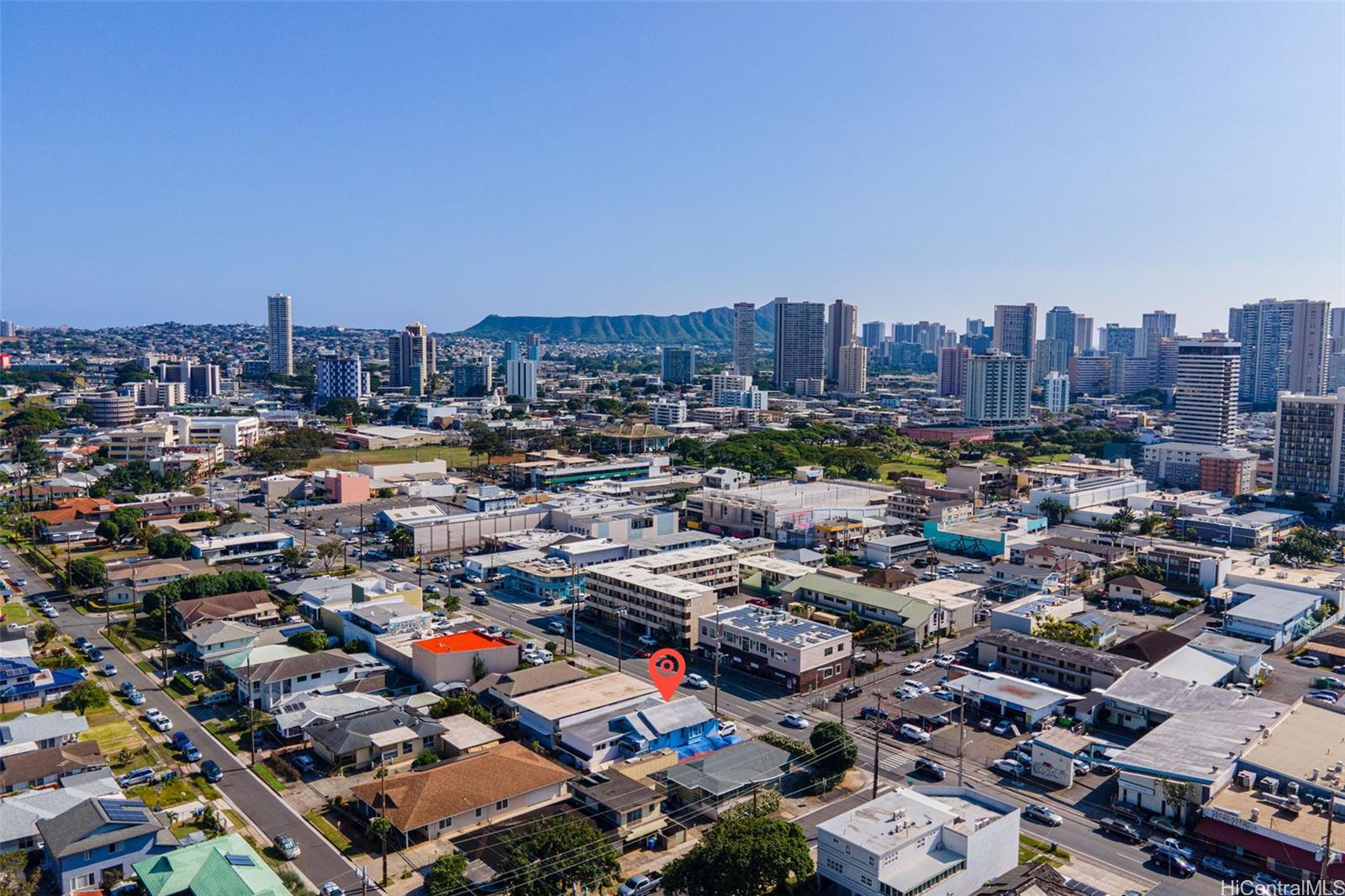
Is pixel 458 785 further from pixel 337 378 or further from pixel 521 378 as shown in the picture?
pixel 521 378

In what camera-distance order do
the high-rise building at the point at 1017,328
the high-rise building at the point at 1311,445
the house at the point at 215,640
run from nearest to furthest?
1. the house at the point at 215,640
2. the high-rise building at the point at 1311,445
3. the high-rise building at the point at 1017,328

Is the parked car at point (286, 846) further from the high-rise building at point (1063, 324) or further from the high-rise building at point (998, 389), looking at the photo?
the high-rise building at point (1063, 324)

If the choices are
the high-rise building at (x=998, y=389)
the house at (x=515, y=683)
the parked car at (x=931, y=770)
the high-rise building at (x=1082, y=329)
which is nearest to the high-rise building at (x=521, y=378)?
the high-rise building at (x=998, y=389)

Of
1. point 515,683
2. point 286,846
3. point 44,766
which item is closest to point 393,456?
point 515,683

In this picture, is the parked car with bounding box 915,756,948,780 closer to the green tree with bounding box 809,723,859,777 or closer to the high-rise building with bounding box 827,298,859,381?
the green tree with bounding box 809,723,859,777

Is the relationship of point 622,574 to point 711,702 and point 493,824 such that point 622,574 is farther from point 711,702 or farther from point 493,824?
point 493,824

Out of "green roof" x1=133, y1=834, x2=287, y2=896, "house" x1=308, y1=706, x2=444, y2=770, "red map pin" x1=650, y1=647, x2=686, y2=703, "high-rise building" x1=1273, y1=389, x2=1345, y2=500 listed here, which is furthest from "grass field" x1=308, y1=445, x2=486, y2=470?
"high-rise building" x1=1273, y1=389, x2=1345, y2=500
